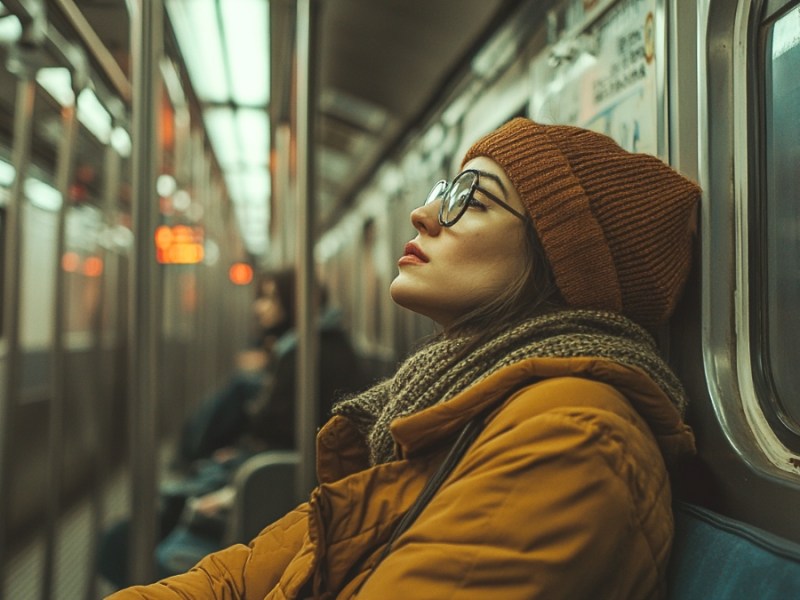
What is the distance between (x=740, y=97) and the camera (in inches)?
55.2

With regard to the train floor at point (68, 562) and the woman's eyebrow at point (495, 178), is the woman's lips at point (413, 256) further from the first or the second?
the train floor at point (68, 562)

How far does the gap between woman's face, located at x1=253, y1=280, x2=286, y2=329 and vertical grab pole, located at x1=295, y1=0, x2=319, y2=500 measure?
1.65 meters

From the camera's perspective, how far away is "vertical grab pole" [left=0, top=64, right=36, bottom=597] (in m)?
2.35

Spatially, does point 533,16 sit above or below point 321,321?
above

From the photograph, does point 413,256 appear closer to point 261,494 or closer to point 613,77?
point 613,77

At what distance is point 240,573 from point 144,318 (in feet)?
2.34

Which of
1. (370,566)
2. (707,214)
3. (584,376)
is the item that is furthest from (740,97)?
(370,566)

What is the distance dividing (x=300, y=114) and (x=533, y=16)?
0.91 meters

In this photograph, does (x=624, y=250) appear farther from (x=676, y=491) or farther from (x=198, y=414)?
(x=198, y=414)

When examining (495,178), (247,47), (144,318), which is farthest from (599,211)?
(247,47)

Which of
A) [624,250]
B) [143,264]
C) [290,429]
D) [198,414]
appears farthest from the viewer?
[198,414]

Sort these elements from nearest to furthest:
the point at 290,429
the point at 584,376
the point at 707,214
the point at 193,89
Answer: the point at 584,376, the point at 707,214, the point at 290,429, the point at 193,89

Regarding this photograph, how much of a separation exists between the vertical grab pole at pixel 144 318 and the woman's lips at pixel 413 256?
2.56ft

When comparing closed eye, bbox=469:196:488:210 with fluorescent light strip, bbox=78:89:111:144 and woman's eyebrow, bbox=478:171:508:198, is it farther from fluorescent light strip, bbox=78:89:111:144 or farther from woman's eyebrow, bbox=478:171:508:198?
fluorescent light strip, bbox=78:89:111:144
